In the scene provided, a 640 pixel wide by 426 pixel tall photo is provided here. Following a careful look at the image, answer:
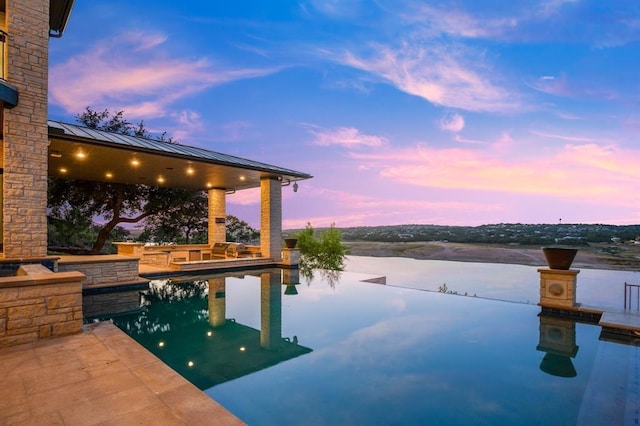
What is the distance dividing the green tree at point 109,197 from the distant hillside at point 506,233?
7489mm

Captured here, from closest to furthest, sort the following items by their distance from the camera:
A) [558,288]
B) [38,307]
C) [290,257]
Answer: [38,307]
[558,288]
[290,257]

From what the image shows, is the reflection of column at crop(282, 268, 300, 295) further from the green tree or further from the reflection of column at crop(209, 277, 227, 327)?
the green tree

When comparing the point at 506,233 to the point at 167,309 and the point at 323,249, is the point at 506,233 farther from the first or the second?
the point at 167,309

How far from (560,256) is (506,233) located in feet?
74.1

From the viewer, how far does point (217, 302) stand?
7.51 metres

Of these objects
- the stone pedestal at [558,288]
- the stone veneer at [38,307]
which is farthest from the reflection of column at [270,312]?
the stone pedestal at [558,288]

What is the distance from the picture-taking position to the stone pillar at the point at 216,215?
53.4ft

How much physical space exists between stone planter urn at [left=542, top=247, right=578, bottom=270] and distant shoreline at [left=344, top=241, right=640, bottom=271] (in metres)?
5.28

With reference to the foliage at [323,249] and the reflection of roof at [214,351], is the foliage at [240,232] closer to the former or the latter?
the foliage at [323,249]

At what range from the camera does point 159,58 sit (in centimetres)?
1098

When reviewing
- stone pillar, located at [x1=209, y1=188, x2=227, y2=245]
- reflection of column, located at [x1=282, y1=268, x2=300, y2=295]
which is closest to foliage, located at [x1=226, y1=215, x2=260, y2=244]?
stone pillar, located at [x1=209, y1=188, x2=227, y2=245]

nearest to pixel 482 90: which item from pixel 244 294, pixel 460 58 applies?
pixel 460 58

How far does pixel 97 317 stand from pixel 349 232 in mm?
29081

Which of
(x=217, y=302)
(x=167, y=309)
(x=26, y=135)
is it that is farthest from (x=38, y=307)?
(x=26, y=135)
